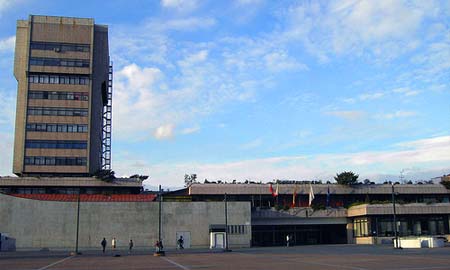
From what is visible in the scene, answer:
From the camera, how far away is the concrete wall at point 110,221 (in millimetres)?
68438

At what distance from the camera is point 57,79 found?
92.4 meters

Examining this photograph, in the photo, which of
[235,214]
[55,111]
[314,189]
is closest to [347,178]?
[314,189]

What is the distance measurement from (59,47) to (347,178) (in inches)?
2199

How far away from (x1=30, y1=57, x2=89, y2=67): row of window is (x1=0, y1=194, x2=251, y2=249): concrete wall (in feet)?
102

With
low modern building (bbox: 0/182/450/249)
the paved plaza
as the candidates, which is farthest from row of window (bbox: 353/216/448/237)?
the paved plaza

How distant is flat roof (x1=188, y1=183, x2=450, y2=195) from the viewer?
273ft

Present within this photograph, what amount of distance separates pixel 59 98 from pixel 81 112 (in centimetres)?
452

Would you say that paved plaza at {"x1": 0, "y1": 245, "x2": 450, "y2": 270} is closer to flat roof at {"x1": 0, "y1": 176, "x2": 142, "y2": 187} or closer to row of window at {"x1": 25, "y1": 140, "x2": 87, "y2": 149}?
flat roof at {"x1": 0, "y1": 176, "x2": 142, "y2": 187}

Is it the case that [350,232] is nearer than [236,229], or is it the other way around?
[236,229]

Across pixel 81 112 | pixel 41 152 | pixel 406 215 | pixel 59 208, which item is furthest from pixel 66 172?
pixel 406 215

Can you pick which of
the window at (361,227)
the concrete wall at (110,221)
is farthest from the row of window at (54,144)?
the window at (361,227)

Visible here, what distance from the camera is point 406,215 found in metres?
77.6

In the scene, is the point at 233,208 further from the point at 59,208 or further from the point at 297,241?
the point at 59,208

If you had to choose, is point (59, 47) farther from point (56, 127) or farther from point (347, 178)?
point (347, 178)
